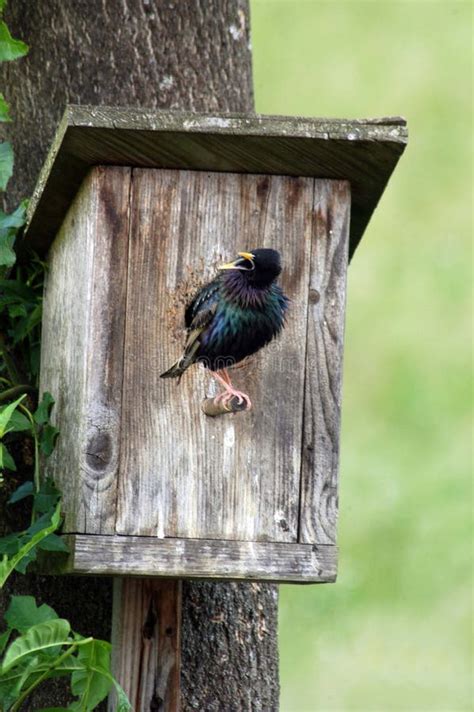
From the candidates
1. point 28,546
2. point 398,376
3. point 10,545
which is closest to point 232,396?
point 28,546

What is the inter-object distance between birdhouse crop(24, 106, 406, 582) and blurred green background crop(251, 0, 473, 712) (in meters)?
3.29

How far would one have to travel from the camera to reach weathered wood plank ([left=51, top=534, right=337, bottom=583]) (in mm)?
2314

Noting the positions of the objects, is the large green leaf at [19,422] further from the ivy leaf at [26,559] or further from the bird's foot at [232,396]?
the bird's foot at [232,396]

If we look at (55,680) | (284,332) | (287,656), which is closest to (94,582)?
(55,680)

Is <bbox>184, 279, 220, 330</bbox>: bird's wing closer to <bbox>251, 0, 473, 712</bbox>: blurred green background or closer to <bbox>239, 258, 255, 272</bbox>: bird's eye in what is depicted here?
<bbox>239, 258, 255, 272</bbox>: bird's eye

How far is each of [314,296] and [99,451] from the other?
49cm

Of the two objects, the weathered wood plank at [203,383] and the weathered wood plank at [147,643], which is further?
the weathered wood plank at [147,643]

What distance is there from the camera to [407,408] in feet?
22.6

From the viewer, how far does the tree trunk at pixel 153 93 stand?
2.98m

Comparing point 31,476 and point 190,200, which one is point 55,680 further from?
point 190,200

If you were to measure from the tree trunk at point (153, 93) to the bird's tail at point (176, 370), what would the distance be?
0.75m

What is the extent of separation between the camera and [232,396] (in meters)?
2.40

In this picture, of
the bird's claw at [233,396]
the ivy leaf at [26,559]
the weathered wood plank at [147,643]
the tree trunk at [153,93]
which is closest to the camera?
the bird's claw at [233,396]

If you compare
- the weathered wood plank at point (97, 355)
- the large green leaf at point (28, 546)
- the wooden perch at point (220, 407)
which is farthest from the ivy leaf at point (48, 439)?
the wooden perch at point (220, 407)
